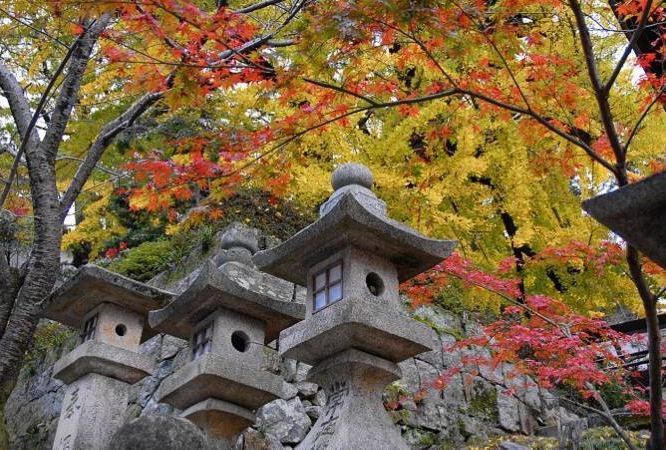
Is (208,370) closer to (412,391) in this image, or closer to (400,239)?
(400,239)

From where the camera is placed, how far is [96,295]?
21.4ft

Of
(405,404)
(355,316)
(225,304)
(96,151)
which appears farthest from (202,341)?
(405,404)

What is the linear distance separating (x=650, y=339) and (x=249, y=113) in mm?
9939

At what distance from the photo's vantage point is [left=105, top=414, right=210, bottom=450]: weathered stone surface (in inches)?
120

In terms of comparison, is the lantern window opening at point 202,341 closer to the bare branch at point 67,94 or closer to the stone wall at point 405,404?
the stone wall at point 405,404

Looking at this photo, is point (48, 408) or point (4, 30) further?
point (48, 408)

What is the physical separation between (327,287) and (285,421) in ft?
11.1

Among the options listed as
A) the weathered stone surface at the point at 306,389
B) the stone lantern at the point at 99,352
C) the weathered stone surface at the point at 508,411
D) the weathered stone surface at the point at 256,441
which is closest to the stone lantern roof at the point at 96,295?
the stone lantern at the point at 99,352

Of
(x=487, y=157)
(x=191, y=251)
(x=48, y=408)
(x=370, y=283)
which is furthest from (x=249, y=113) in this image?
(x=370, y=283)

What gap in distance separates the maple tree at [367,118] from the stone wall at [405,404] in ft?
4.15

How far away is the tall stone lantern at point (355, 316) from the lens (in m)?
4.73

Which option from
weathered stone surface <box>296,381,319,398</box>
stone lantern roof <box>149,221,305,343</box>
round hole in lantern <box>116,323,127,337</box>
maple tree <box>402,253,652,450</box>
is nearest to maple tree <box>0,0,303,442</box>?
round hole in lantern <box>116,323,127,337</box>

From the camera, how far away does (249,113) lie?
42.4ft

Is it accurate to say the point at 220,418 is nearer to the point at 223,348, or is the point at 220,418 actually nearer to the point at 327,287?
the point at 223,348
